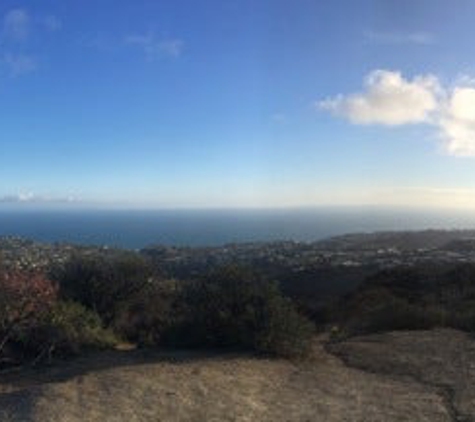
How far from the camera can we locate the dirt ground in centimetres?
1137

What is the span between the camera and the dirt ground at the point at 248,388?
1137 centimetres

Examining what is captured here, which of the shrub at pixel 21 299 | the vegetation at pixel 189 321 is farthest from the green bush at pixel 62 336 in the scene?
the shrub at pixel 21 299

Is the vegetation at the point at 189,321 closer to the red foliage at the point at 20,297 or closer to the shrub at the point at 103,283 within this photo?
the red foliage at the point at 20,297

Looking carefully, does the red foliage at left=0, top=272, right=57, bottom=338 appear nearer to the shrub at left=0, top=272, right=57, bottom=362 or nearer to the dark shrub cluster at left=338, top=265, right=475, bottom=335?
the shrub at left=0, top=272, right=57, bottom=362

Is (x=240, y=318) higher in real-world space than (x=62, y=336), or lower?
higher

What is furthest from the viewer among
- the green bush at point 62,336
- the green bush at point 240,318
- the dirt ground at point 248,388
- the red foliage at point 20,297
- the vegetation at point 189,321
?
the green bush at point 62,336

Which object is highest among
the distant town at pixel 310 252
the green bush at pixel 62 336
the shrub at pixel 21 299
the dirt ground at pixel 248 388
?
the shrub at pixel 21 299

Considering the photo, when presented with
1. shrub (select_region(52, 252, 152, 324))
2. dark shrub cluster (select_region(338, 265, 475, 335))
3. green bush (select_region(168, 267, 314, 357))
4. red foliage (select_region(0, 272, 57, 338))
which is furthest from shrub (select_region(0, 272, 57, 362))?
dark shrub cluster (select_region(338, 265, 475, 335))

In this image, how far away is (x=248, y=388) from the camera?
12.8 meters

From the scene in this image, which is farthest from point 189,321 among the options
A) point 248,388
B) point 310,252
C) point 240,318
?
point 310,252

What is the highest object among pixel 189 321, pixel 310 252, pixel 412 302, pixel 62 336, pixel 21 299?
pixel 21 299

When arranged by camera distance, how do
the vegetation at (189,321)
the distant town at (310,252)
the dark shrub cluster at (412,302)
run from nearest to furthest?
the vegetation at (189,321) < the dark shrub cluster at (412,302) < the distant town at (310,252)

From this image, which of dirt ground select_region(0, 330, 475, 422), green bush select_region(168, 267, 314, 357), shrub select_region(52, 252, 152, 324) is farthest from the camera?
shrub select_region(52, 252, 152, 324)

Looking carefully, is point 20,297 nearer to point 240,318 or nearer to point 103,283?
point 240,318
